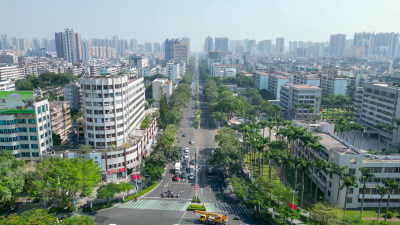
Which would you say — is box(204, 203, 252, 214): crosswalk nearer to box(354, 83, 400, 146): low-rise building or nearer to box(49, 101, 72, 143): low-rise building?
box(49, 101, 72, 143): low-rise building

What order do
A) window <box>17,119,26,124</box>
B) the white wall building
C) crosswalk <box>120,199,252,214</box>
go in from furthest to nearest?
window <box>17,119,26,124</box>, the white wall building, crosswalk <box>120,199,252,214</box>

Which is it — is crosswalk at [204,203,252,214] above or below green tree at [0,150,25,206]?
below

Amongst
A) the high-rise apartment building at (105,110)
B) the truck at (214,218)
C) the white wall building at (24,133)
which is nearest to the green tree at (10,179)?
the white wall building at (24,133)

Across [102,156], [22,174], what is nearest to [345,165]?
[102,156]

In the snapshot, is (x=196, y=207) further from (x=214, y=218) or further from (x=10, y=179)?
(x=10, y=179)

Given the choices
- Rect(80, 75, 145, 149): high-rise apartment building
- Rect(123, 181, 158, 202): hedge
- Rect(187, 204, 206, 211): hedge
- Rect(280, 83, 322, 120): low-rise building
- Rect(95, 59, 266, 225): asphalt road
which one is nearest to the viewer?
Rect(95, 59, 266, 225): asphalt road

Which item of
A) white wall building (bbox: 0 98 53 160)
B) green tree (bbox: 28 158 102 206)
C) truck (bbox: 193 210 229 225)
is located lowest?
truck (bbox: 193 210 229 225)

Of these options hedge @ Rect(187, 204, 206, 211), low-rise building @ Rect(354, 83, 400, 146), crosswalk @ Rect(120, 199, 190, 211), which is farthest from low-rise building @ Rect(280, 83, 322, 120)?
crosswalk @ Rect(120, 199, 190, 211)
